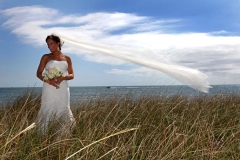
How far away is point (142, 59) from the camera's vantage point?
6523 millimetres

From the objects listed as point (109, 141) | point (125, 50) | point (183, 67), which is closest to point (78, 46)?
point (125, 50)

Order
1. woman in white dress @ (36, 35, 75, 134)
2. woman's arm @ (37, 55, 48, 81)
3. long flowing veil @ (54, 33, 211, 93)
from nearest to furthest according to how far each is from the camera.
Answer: long flowing veil @ (54, 33, 211, 93) < woman in white dress @ (36, 35, 75, 134) < woman's arm @ (37, 55, 48, 81)

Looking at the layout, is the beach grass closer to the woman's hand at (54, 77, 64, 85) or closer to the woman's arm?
the woman's hand at (54, 77, 64, 85)

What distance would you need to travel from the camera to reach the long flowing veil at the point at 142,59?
607 centimetres

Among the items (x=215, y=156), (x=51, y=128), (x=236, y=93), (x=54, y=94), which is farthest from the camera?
(x=236, y=93)

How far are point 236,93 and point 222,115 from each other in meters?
4.91

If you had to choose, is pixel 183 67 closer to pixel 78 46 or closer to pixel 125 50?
pixel 125 50

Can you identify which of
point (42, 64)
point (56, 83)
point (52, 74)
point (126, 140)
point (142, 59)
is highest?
point (142, 59)

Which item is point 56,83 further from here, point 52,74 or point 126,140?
point 126,140

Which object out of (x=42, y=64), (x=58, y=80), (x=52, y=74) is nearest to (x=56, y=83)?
(x=58, y=80)

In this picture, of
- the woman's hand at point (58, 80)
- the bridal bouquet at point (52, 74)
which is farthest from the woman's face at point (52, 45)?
the woman's hand at point (58, 80)

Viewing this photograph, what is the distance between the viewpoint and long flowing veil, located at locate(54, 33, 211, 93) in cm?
607

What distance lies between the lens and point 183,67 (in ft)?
21.1

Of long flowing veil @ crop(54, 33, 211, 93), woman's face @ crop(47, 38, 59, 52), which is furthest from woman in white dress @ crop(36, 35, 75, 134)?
long flowing veil @ crop(54, 33, 211, 93)
